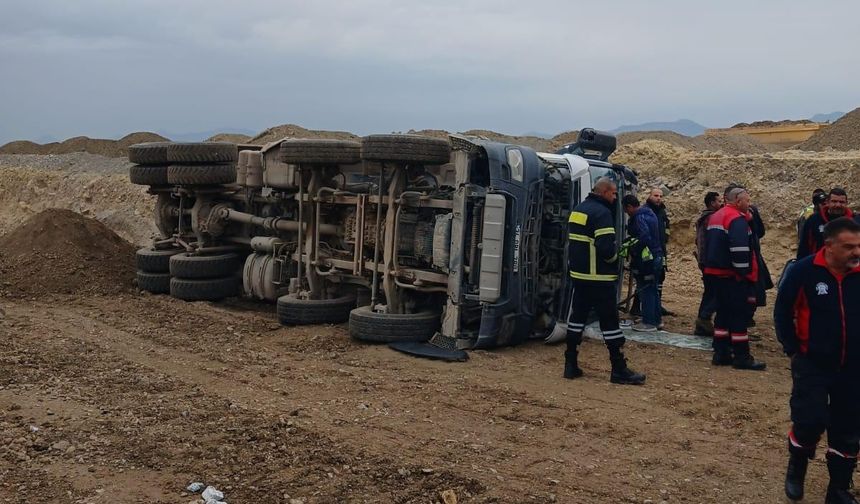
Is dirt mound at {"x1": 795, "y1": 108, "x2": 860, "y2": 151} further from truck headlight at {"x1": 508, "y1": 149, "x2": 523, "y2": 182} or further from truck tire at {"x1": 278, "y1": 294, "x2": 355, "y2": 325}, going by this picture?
truck tire at {"x1": 278, "y1": 294, "x2": 355, "y2": 325}

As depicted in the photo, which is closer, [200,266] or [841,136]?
[200,266]

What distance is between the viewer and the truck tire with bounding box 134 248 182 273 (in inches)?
439

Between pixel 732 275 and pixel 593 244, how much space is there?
1.59 meters

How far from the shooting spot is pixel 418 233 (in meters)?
8.34

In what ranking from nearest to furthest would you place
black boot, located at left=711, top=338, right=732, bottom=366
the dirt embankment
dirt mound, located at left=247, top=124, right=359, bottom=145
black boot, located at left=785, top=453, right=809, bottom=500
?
black boot, located at left=785, top=453, right=809, bottom=500
black boot, located at left=711, top=338, right=732, bottom=366
the dirt embankment
dirt mound, located at left=247, top=124, right=359, bottom=145

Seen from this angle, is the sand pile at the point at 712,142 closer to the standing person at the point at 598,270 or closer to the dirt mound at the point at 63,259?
the dirt mound at the point at 63,259

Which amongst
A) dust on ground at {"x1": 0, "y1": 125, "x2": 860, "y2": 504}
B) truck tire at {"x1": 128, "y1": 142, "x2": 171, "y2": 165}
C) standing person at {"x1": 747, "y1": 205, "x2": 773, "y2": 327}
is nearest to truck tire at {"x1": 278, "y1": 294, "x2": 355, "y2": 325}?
dust on ground at {"x1": 0, "y1": 125, "x2": 860, "y2": 504}

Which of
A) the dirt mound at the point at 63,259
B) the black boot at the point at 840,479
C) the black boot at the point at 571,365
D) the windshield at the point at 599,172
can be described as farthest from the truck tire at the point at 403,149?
the dirt mound at the point at 63,259

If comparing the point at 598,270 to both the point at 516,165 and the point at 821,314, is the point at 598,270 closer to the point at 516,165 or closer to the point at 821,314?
the point at 516,165

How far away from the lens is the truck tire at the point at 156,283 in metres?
11.1

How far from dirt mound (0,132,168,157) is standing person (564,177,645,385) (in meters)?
27.8

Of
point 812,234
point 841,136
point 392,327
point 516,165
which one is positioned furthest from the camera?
point 841,136

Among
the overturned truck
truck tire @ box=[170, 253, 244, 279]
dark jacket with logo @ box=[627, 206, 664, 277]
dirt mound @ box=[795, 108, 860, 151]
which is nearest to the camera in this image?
the overturned truck

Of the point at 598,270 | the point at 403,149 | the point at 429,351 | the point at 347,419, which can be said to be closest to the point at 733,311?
the point at 598,270
